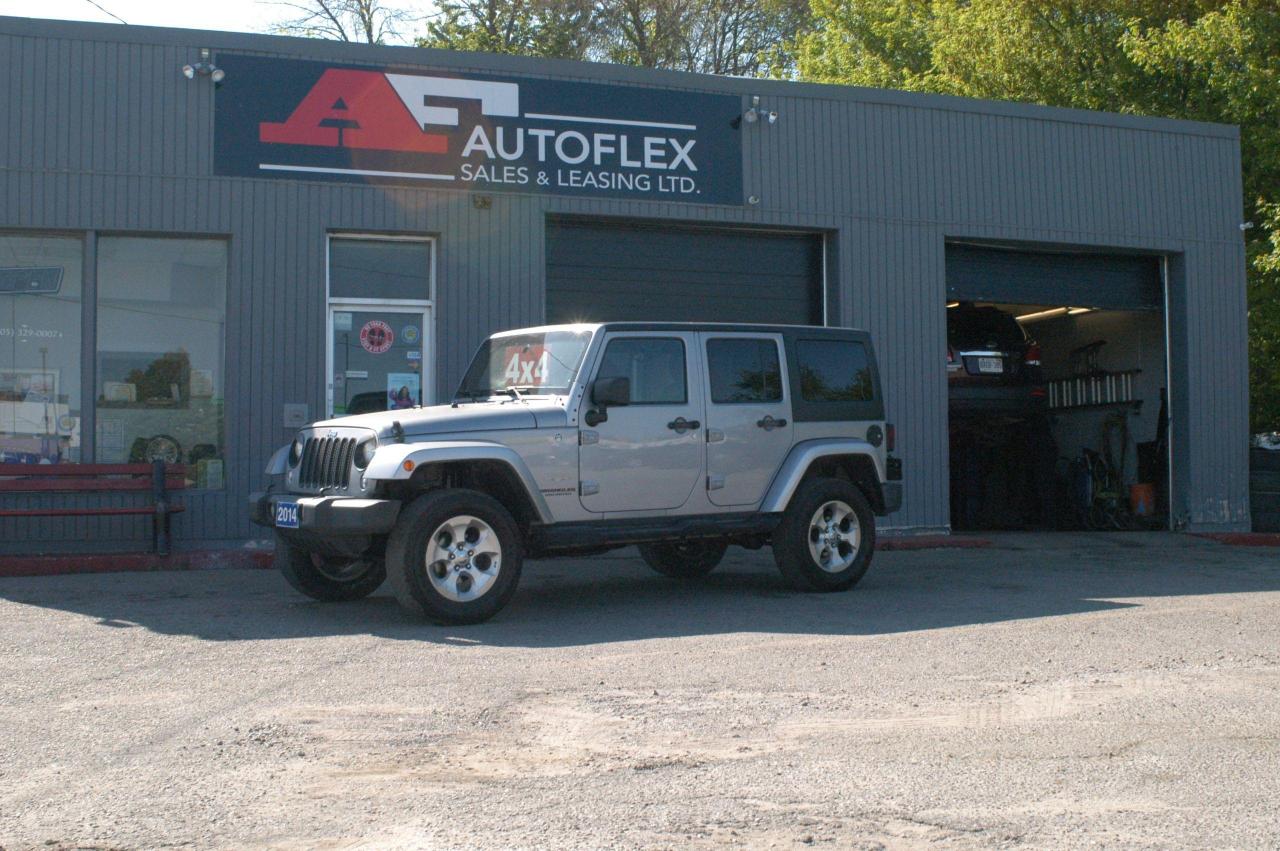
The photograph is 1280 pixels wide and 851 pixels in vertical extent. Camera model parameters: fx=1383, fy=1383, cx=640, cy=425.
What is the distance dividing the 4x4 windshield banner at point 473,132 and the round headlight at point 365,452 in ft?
17.6

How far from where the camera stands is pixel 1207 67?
19281mm

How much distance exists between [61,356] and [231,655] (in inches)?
249

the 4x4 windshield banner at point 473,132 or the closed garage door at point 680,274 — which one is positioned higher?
the 4x4 windshield banner at point 473,132

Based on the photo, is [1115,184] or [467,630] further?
[1115,184]

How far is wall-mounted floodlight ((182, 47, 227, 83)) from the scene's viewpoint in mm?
12742

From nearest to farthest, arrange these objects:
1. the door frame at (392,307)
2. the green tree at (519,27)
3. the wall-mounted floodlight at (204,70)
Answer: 1. the wall-mounted floodlight at (204,70)
2. the door frame at (392,307)
3. the green tree at (519,27)

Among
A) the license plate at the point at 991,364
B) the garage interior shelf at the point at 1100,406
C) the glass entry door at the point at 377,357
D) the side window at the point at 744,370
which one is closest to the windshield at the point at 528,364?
the side window at the point at 744,370

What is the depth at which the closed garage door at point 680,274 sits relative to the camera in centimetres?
1420

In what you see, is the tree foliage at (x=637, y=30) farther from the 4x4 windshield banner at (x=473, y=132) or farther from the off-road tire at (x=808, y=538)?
the off-road tire at (x=808, y=538)

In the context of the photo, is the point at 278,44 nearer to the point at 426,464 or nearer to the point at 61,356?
the point at 61,356

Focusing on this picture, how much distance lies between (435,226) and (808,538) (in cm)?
555

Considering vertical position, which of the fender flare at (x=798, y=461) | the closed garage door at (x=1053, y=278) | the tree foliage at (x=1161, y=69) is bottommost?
the fender flare at (x=798, y=461)

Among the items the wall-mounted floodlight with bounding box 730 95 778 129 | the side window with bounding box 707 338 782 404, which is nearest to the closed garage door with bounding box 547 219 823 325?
the wall-mounted floodlight with bounding box 730 95 778 129

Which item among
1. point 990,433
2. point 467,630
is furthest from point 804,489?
point 990,433
